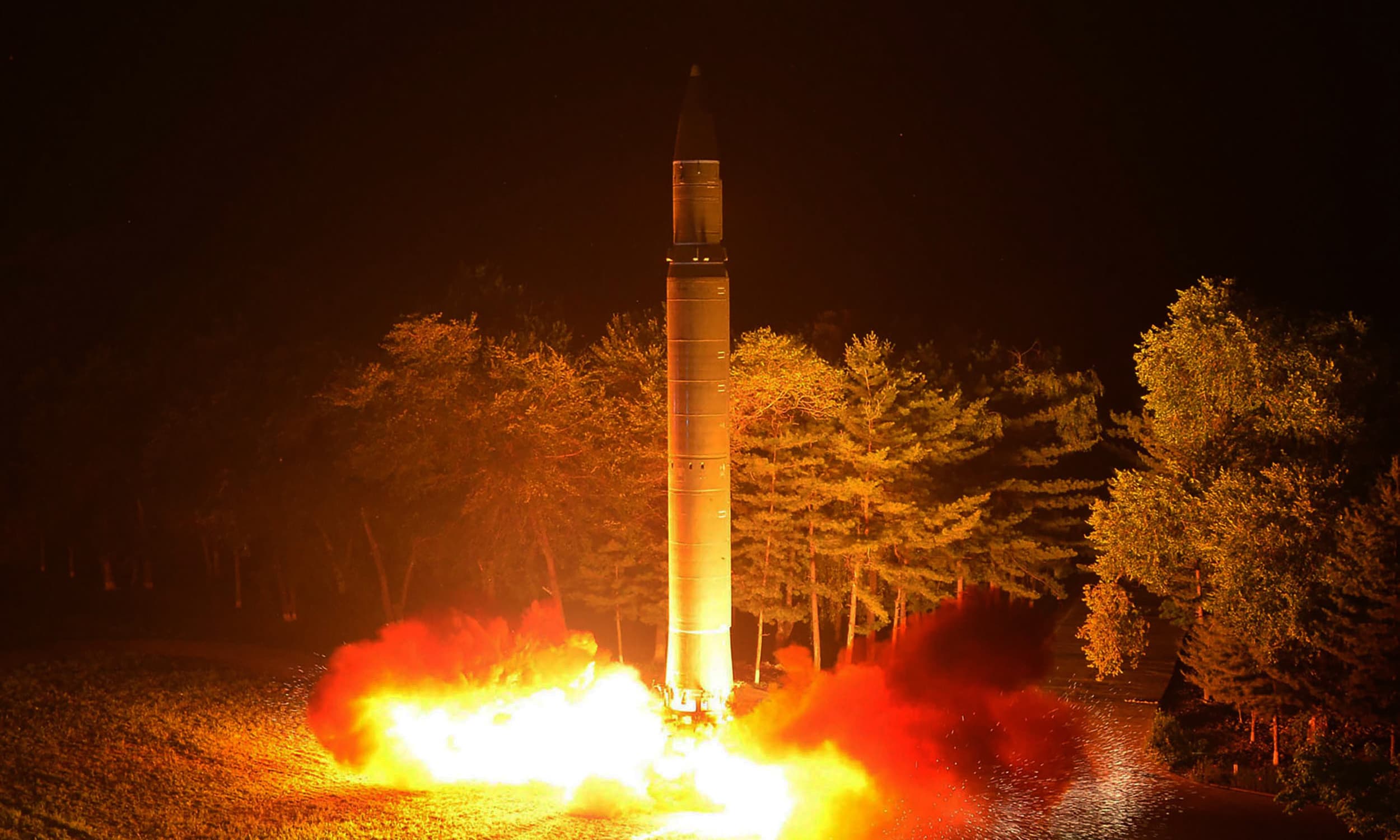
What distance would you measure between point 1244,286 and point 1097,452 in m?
28.9

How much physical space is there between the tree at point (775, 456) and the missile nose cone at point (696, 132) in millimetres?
9359

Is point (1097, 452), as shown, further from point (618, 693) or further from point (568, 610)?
point (618, 693)

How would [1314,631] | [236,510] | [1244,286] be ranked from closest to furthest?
[1314,631] < [236,510] < [1244,286]

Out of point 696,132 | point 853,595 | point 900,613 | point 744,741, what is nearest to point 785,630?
point 900,613

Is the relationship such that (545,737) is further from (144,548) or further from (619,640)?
(144,548)

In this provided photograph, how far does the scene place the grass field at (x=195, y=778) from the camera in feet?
86.5

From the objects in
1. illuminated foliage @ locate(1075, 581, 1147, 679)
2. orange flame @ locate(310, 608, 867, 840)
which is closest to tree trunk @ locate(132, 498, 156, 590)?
orange flame @ locate(310, 608, 867, 840)

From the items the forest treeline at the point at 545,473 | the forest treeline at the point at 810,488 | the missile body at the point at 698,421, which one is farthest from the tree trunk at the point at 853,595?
the missile body at the point at 698,421

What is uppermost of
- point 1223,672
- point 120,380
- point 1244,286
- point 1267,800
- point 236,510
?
point 1244,286

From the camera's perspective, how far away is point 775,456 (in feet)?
125

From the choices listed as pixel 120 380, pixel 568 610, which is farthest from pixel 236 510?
pixel 568 610

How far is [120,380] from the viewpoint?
52.8 metres

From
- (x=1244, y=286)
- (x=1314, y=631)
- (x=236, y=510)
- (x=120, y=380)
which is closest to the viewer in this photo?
(x=1314, y=631)

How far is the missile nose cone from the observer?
28.3 m
